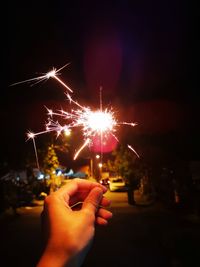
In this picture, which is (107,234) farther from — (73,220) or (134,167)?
(134,167)

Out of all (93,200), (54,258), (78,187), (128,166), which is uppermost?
(128,166)

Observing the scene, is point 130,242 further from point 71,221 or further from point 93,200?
point 71,221

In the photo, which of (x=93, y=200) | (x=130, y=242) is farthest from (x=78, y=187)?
(x=130, y=242)

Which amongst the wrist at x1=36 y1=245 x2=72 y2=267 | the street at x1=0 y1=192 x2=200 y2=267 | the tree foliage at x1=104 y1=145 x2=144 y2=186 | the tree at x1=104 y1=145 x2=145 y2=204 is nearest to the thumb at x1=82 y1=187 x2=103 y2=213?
the wrist at x1=36 y1=245 x2=72 y2=267

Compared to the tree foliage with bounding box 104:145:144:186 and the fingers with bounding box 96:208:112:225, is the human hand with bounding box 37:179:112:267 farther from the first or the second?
the tree foliage with bounding box 104:145:144:186

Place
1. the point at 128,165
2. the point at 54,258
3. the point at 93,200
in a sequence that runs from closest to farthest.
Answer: the point at 54,258 < the point at 93,200 < the point at 128,165

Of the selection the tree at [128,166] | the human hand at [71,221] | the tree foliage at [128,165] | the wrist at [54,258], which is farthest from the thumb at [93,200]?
the tree foliage at [128,165]

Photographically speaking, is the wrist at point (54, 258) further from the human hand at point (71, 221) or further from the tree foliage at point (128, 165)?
the tree foliage at point (128, 165)
